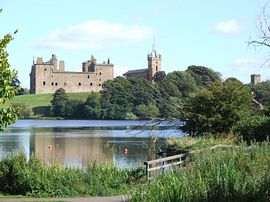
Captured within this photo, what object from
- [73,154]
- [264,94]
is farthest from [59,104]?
[73,154]

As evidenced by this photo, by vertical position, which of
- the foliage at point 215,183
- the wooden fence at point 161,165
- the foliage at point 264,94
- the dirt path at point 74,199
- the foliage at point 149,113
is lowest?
the dirt path at point 74,199

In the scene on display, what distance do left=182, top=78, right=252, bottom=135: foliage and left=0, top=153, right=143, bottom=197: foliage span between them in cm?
1849

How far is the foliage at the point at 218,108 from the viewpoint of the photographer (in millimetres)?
35281

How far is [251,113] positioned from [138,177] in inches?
845

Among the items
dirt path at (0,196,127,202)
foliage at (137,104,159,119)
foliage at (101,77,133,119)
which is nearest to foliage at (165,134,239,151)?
foliage at (137,104,159,119)

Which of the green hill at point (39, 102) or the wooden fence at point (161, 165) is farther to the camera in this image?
the green hill at point (39, 102)

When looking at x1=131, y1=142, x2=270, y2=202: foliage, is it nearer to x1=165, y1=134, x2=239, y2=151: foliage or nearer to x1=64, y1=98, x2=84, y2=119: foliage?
x1=165, y1=134, x2=239, y2=151: foliage

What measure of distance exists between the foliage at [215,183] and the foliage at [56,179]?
531cm

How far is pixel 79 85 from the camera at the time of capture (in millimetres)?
199125

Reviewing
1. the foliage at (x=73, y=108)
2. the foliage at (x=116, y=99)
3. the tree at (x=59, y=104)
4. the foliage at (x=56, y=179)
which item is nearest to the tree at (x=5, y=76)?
the foliage at (x=56, y=179)

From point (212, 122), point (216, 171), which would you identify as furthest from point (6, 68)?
point (212, 122)

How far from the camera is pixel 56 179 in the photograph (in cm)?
1609

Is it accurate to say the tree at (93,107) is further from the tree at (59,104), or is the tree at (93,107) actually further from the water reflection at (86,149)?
the water reflection at (86,149)

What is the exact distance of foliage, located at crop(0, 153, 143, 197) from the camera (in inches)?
622
